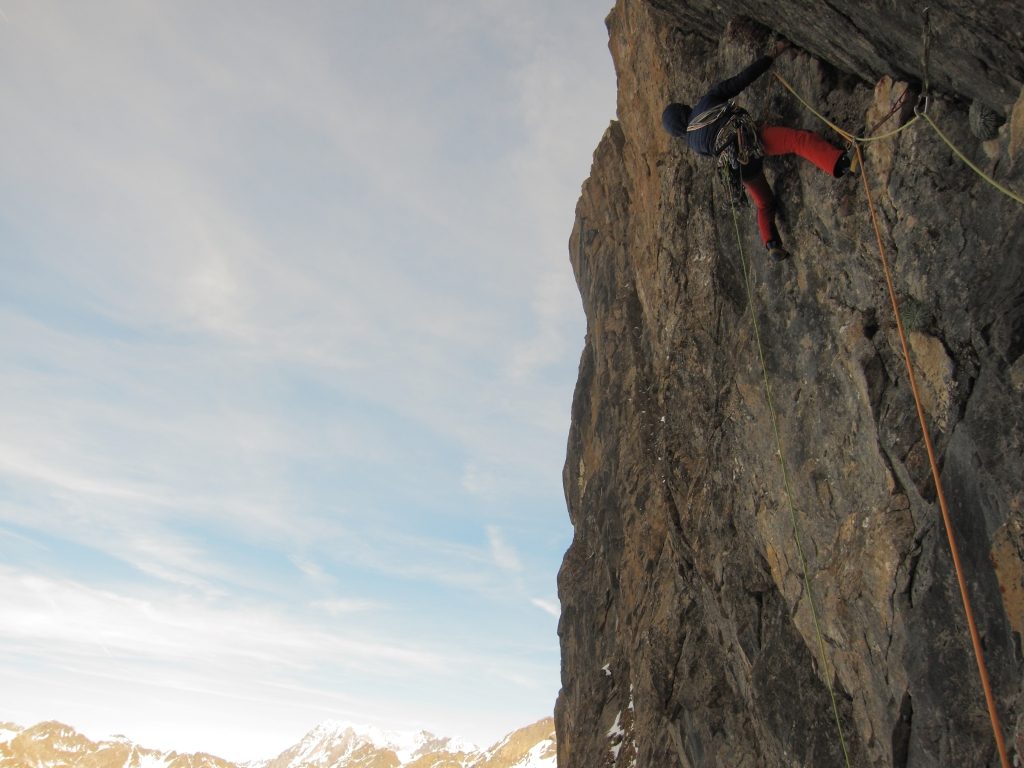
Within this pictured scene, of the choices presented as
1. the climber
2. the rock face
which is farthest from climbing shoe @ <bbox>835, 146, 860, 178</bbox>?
the climber

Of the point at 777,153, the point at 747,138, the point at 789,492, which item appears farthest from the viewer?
the point at 789,492

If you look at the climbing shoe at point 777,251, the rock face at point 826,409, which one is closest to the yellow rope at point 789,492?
the rock face at point 826,409

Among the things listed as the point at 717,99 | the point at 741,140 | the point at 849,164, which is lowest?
the point at 849,164

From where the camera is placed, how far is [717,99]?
320 inches

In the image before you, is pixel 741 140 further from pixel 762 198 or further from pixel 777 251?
pixel 777 251

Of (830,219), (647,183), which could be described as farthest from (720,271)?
(647,183)

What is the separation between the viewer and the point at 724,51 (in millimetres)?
9008

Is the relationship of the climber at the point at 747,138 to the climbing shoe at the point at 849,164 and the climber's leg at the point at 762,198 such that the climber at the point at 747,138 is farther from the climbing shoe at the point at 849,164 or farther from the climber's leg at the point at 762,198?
the climbing shoe at the point at 849,164

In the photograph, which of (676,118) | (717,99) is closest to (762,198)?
(717,99)

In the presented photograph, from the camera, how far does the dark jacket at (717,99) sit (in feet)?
25.3

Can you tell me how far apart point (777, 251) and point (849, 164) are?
128cm

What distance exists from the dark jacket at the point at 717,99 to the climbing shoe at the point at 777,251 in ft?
4.38

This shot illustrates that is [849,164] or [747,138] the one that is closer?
[849,164]

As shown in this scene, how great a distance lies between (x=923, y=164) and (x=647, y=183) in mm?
6383
